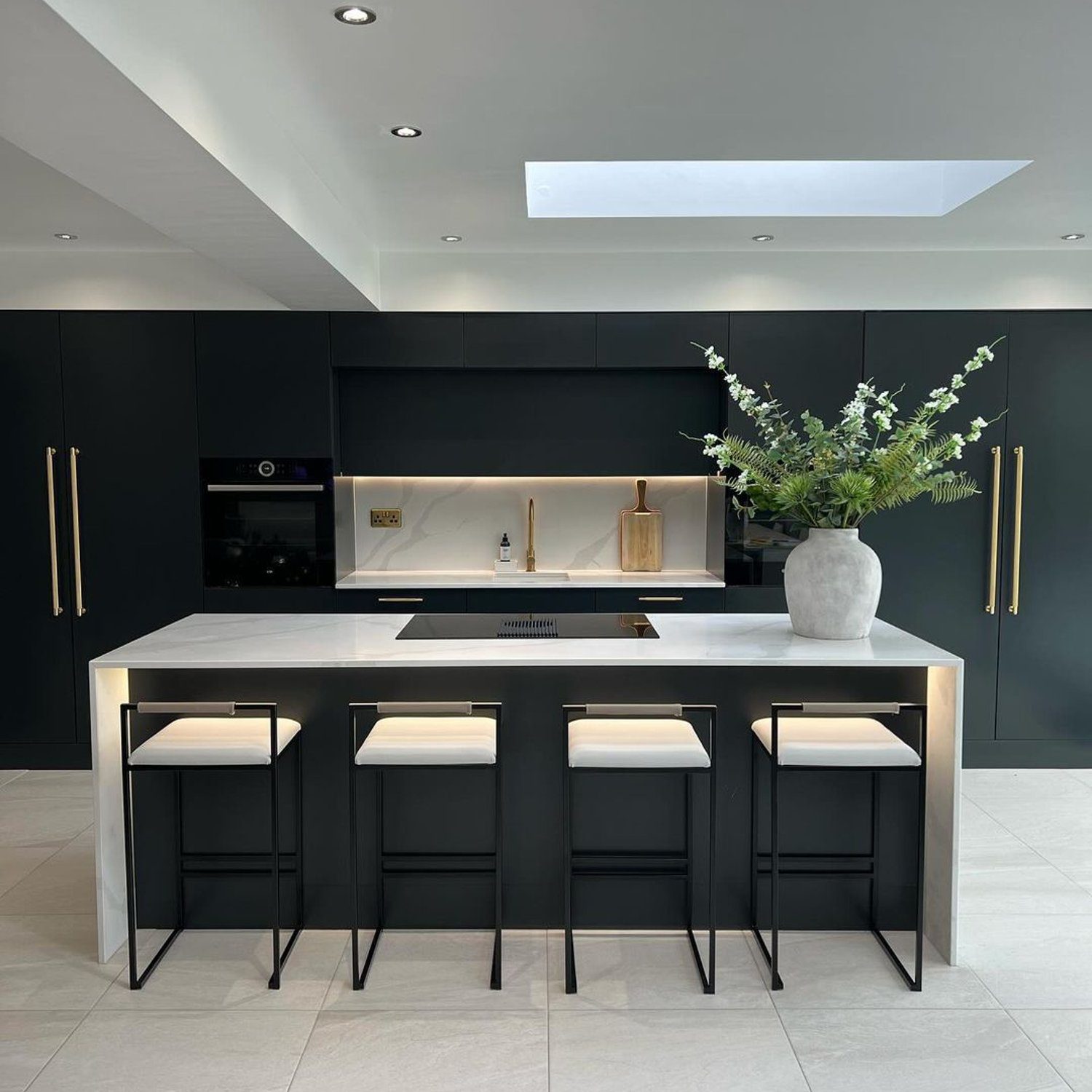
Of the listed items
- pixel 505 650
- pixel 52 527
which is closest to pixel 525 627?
pixel 505 650

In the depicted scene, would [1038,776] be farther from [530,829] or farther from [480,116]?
[480,116]

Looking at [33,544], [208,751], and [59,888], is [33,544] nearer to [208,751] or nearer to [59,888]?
[59,888]

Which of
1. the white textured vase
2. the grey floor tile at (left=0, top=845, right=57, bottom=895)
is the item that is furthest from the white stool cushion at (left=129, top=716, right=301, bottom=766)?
the white textured vase

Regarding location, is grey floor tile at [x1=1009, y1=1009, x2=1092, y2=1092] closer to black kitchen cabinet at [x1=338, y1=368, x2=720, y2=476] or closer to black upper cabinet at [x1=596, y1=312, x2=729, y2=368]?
black kitchen cabinet at [x1=338, y1=368, x2=720, y2=476]

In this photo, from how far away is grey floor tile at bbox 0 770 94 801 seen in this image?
15.4 ft

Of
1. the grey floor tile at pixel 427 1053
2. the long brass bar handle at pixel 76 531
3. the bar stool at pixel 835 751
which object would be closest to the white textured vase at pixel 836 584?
the bar stool at pixel 835 751

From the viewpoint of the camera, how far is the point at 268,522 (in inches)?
200

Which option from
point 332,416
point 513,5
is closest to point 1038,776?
point 332,416

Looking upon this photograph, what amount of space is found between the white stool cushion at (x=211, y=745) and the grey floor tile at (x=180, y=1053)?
2.28ft

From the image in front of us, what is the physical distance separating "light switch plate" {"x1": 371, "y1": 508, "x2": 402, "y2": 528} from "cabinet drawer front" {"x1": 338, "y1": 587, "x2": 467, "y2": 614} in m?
0.67

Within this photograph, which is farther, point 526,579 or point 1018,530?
point 526,579

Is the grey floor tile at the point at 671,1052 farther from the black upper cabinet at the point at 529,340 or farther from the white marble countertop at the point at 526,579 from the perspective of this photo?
the black upper cabinet at the point at 529,340

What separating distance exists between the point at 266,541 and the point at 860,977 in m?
3.41

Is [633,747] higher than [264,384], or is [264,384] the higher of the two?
[264,384]
